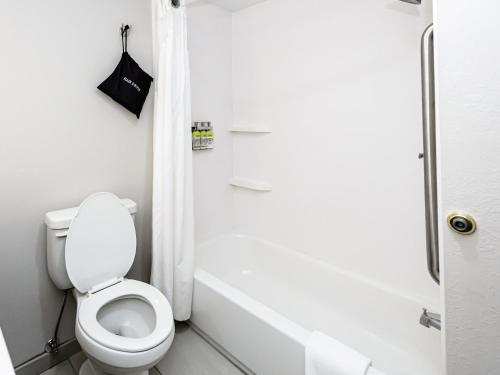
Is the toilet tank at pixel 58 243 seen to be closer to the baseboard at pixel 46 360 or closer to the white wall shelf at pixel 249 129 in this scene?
the baseboard at pixel 46 360

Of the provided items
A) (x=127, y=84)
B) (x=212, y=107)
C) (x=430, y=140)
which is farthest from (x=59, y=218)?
(x=430, y=140)

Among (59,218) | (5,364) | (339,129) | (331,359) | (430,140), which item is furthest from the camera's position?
(339,129)

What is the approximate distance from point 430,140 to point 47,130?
175 centimetres

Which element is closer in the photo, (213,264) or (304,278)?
(304,278)

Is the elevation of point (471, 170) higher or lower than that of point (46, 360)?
higher

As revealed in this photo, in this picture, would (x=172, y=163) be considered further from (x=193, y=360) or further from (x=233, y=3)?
(x=233, y=3)

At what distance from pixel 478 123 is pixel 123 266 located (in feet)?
5.59

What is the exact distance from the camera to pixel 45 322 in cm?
162

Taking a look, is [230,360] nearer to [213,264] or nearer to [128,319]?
[128,319]

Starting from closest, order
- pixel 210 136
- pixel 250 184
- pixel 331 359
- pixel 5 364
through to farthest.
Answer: pixel 5 364
pixel 331 359
pixel 210 136
pixel 250 184

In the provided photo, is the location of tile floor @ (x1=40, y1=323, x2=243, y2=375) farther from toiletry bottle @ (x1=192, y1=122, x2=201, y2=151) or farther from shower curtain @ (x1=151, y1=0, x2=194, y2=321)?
toiletry bottle @ (x1=192, y1=122, x2=201, y2=151)

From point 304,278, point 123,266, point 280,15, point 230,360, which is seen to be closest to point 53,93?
point 123,266

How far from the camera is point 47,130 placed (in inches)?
59.7

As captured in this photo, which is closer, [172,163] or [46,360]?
[46,360]
